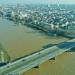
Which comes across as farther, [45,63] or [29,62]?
[45,63]

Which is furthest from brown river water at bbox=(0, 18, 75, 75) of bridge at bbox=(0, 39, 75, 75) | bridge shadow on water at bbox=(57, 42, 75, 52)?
bridge shadow on water at bbox=(57, 42, 75, 52)

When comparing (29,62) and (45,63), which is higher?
(29,62)

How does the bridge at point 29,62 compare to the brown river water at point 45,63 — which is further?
the brown river water at point 45,63

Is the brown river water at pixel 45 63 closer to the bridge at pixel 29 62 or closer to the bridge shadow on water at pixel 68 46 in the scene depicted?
the bridge at pixel 29 62

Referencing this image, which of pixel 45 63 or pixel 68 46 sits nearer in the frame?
pixel 45 63

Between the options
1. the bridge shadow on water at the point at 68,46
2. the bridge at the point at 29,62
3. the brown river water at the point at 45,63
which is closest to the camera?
the bridge at the point at 29,62

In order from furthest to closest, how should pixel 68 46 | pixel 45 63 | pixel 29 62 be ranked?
pixel 68 46 → pixel 45 63 → pixel 29 62

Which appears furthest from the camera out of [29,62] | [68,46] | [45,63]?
[68,46]

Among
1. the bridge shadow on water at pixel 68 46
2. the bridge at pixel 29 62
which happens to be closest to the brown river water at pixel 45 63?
the bridge at pixel 29 62

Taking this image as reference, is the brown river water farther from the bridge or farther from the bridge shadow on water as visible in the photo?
the bridge shadow on water

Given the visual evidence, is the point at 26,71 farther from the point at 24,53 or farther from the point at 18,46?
the point at 18,46

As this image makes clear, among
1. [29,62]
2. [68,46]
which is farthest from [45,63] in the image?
[68,46]

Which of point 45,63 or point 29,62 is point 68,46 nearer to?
point 45,63
